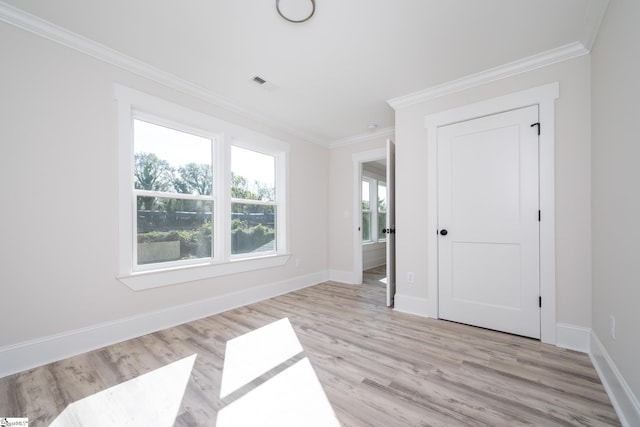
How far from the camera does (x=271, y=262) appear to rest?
3787 millimetres

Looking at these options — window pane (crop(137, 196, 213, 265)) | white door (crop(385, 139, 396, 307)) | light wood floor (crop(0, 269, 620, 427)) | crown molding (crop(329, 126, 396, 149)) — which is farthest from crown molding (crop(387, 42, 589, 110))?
window pane (crop(137, 196, 213, 265))

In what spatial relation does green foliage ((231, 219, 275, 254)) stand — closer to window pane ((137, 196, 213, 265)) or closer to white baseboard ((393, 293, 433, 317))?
window pane ((137, 196, 213, 265))

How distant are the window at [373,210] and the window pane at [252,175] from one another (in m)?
2.68

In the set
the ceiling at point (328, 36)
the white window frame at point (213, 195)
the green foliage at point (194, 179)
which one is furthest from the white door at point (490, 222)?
the green foliage at point (194, 179)

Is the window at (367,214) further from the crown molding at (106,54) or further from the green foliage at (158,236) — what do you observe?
the green foliage at (158,236)

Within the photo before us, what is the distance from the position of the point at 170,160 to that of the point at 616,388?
→ 392 cm

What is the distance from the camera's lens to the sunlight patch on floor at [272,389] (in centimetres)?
140

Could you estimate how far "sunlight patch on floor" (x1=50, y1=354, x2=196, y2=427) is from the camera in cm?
139

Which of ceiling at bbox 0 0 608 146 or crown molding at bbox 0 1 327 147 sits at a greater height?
ceiling at bbox 0 0 608 146

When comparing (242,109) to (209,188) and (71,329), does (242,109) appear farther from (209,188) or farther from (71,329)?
(71,329)

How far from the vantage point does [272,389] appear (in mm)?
1660

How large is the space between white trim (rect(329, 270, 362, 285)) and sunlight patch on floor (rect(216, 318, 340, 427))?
2.28 meters

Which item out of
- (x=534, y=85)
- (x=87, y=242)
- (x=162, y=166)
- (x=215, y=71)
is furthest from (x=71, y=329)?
(x=534, y=85)

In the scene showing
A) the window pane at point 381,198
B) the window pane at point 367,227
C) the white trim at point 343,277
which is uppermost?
the window pane at point 381,198
